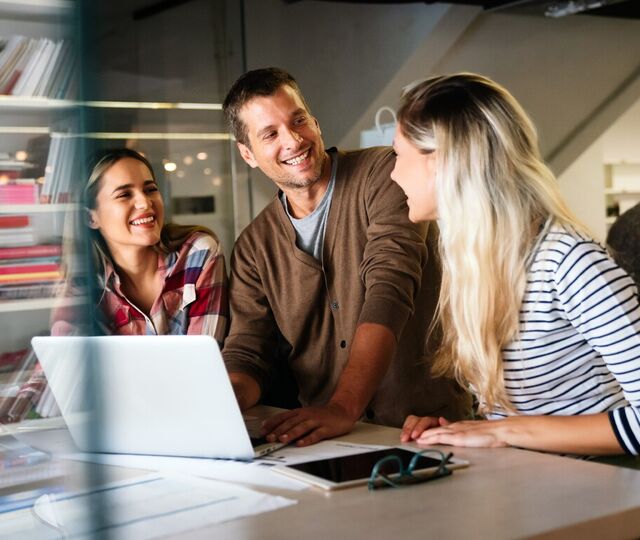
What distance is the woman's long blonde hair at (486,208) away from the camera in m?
1.62

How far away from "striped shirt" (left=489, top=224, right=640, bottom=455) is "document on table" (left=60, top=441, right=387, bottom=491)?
32 centimetres

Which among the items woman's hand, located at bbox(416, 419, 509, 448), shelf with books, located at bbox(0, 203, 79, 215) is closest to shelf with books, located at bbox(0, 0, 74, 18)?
shelf with books, located at bbox(0, 203, 79, 215)

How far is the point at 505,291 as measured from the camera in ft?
5.35

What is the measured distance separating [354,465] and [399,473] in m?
0.11

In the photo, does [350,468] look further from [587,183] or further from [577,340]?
[587,183]

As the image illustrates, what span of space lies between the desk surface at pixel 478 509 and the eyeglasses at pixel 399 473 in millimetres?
16

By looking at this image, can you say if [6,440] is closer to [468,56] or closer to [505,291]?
[505,291]

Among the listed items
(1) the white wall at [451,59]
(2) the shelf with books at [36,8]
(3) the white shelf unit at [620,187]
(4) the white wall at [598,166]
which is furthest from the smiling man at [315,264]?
(3) the white shelf unit at [620,187]

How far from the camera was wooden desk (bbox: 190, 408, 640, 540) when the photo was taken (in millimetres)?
1169

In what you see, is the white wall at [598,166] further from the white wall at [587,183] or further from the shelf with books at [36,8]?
the shelf with books at [36,8]

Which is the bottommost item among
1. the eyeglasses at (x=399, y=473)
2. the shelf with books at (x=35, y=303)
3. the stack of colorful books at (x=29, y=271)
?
the eyeglasses at (x=399, y=473)

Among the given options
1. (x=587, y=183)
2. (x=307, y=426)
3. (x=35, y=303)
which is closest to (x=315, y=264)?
(x=307, y=426)

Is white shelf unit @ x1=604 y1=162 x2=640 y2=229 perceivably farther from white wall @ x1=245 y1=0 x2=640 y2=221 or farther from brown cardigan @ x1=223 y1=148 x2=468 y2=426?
brown cardigan @ x1=223 y1=148 x2=468 y2=426

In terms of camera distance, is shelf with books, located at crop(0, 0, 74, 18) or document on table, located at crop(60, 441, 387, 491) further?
document on table, located at crop(60, 441, 387, 491)
